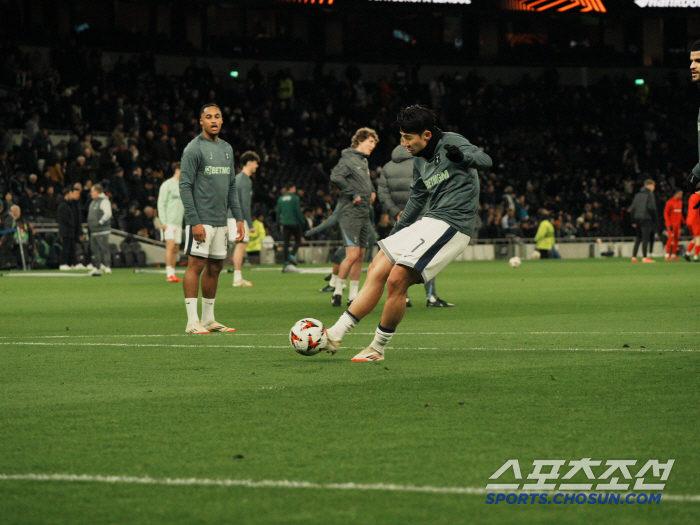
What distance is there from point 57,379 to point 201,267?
3649mm

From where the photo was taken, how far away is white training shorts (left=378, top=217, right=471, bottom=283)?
775 cm

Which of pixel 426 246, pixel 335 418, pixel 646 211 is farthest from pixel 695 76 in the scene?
pixel 646 211

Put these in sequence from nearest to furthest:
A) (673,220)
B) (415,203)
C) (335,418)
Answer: (335,418) < (415,203) < (673,220)

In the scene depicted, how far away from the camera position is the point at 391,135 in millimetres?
42906

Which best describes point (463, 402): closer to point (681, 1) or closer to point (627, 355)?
point (627, 355)

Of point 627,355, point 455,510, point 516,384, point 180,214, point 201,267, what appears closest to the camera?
point 455,510

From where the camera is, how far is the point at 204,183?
10555 millimetres

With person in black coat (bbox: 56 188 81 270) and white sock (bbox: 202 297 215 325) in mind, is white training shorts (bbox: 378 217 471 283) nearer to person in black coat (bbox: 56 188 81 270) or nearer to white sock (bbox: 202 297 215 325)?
white sock (bbox: 202 297 215 325)

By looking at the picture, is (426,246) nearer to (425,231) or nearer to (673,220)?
(425,231)

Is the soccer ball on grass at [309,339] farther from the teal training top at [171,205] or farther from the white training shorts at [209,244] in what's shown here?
the teal training top at [171,205]

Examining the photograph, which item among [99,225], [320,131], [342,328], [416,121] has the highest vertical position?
[320,131]

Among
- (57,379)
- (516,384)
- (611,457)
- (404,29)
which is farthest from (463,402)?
(404,29)

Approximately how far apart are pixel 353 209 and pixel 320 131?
2744 cm

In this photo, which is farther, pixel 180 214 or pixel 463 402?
pixel 180 214
